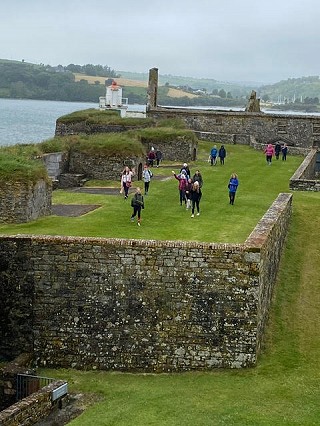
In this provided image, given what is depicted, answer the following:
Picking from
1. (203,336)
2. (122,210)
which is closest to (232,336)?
(203,336)

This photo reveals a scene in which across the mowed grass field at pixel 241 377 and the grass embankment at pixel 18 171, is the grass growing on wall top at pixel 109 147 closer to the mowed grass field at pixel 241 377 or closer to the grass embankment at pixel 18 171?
the mowed grass field at pixel 241 377

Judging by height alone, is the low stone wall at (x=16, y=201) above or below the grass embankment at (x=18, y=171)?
below

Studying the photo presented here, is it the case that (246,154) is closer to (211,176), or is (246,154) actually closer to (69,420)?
(211,176)

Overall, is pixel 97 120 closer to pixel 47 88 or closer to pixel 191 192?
pixel 191 192

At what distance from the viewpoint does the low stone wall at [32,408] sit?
496 inches

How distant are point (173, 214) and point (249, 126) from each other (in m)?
31.6

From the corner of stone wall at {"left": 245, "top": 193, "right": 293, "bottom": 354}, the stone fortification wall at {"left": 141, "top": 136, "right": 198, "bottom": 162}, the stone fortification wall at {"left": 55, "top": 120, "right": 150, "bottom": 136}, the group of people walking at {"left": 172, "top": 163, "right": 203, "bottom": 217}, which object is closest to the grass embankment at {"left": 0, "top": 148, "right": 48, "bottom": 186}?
the group of people walking at {"left": 172, "top": 163, "right": 203, "bottom": 217}

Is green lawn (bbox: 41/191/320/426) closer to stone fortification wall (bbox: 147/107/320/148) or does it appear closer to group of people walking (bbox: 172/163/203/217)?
group of people walking (bbox: 172/163/203/217)

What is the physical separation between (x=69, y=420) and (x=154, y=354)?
2961 millimetres

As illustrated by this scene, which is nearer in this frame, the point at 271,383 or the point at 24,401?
the point at 24,401

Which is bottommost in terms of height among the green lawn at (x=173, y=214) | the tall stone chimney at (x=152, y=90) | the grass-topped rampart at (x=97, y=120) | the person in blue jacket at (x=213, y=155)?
the green lawn at (x=173, y=214)

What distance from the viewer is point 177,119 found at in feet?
169

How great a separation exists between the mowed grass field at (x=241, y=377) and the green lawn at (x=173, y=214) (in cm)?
6

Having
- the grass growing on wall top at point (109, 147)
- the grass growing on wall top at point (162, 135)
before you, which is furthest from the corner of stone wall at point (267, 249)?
the grass growing on wall top at point (162, 135)
